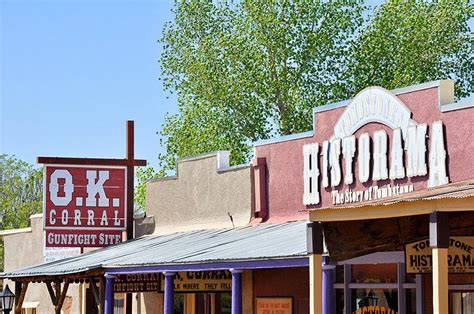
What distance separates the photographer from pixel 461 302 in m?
19.0

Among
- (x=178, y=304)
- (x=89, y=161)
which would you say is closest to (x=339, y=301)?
(x=178, y=304)

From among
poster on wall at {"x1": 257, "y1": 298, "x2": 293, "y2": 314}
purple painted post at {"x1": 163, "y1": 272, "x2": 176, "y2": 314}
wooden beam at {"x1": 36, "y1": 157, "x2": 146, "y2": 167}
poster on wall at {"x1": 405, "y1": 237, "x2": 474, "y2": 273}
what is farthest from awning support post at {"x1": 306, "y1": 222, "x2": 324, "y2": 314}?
wooden beam at {"x1": 36, "y1": 157, "x2": 146, "y2": 167}

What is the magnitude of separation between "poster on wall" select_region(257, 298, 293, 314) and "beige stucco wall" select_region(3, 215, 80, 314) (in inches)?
394

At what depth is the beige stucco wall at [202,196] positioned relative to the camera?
2578cm

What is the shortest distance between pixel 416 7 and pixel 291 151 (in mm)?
29193

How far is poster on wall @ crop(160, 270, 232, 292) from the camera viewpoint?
2527 centimetres

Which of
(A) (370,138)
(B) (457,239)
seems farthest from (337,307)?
(B) (457,239)

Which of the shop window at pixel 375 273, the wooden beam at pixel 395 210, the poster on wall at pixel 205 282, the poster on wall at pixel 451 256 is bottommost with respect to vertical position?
the poster on wall at pixel 205 282

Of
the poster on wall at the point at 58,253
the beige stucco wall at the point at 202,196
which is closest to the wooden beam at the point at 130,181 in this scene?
the beige stucco wall at the point at 202,196

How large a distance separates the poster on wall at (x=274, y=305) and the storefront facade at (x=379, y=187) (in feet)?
5.11

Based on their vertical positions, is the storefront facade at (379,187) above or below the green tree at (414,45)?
below

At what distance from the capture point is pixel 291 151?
24031 mm

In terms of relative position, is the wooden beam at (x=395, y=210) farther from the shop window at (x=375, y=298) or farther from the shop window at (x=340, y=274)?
the shop window at (x=340, y=274)

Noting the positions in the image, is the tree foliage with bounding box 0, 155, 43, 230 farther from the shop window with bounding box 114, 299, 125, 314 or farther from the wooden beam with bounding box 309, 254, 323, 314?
the wooden beam with bounding box 309, 254, 323, 314
